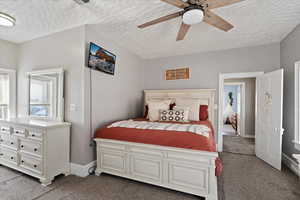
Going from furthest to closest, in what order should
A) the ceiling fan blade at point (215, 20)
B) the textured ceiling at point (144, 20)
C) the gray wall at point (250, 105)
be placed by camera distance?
the gray wall at point (250, 105)
the textured ceiling at point (144, 20)
the ceiling fan blade at point (215, 20)

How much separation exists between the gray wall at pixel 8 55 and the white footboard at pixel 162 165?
2.85 meters

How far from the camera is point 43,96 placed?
282 centimetres

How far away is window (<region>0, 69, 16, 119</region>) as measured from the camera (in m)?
3.11

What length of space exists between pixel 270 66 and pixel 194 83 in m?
1.77

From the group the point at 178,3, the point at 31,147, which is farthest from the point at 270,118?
the point at 31,147

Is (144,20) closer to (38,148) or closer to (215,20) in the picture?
(215,20)

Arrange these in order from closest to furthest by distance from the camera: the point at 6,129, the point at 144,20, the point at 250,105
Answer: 1. the point at 144,20
2. the point at 6,129
3. the point at 250,105

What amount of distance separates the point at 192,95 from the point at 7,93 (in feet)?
14.5

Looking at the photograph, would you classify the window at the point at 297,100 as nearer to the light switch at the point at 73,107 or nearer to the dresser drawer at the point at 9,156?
the light switch at the point at 73,107

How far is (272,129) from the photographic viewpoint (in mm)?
2781

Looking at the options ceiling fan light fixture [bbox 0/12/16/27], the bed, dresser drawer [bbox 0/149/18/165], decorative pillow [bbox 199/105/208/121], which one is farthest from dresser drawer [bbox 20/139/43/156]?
decorative pillow [bbox 199/105/208/121]

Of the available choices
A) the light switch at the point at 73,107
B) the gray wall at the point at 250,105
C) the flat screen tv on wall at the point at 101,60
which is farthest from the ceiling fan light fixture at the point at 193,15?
the gray wall at the point at 250,105

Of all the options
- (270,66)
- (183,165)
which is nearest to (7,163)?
(183,165)

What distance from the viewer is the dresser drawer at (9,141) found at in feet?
8.00
